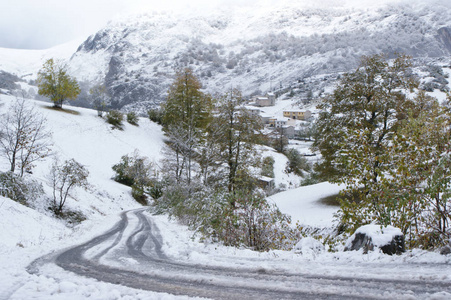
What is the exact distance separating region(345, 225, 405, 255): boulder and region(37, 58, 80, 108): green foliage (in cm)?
5137

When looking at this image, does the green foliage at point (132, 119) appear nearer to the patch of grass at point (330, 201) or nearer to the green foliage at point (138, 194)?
the green foliage at point (138, 194)

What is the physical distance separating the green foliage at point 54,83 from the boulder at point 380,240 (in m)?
51.4

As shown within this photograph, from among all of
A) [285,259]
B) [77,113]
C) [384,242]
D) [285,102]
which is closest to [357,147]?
[384,242]

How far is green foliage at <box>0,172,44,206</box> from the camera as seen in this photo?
1414cm

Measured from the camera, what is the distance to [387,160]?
621 centimetres

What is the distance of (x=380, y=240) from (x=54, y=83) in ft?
174

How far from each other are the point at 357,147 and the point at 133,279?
6080mm

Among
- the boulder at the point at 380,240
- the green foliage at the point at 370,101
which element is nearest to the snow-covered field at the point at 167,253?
the boulder at the point at 380,240

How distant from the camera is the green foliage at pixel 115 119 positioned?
1829 inches

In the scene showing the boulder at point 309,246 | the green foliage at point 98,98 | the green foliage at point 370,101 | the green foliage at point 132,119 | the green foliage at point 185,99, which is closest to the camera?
the boulder at point 309,246

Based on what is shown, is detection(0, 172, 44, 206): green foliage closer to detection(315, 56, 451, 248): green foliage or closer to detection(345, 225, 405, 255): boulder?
detection(315, 56, 451, 248): green foliage

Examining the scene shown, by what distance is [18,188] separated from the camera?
1475 cm

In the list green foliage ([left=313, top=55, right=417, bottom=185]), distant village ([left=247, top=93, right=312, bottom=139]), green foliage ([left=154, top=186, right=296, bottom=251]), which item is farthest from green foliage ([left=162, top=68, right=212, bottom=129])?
distant village ([left=247, top=93, right=312, bottom=139])

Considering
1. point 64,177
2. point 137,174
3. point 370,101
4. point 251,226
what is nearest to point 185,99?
point 64,177
